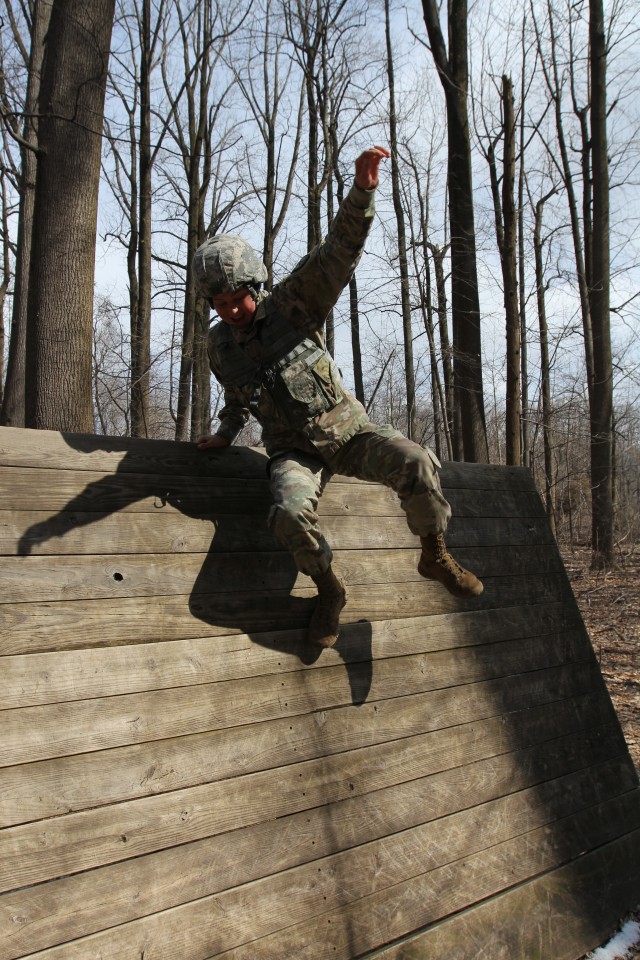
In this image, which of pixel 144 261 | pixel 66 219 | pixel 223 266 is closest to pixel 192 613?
pixel 223 266

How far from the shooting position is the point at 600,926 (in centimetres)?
295

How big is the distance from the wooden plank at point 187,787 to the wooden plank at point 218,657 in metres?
0.23

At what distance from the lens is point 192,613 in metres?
2.80

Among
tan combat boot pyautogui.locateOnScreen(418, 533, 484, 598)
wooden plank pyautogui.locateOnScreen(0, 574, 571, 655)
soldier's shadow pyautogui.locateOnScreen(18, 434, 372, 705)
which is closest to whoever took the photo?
wooden plank pyautogui.locateOnScreen(0, 574, 571, 655)

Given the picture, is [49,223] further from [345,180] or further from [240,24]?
[240,24]

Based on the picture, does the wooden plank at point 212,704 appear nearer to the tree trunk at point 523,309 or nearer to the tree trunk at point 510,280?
the tree trunk at point 510,280

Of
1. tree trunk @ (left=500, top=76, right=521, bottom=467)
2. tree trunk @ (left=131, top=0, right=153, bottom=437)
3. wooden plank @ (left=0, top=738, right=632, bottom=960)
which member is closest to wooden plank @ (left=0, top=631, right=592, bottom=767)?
wooden plank @ (left=0, top=738, right=632, bottom=960)

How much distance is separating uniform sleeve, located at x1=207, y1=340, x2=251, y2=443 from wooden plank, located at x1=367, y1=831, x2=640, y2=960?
2.22 metres

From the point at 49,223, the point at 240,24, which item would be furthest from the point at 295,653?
the point at 240,24

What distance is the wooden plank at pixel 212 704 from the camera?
2242 mm

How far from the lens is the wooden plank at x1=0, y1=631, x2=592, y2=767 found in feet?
7.36

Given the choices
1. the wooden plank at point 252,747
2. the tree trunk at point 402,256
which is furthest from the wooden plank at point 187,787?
the tree trunk at point 402,256

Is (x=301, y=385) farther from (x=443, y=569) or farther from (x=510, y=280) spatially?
(x=510, y=280)

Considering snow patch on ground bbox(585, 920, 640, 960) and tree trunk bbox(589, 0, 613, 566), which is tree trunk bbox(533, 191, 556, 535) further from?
snow patch on ground bbox(585, 920, 640, 960)
